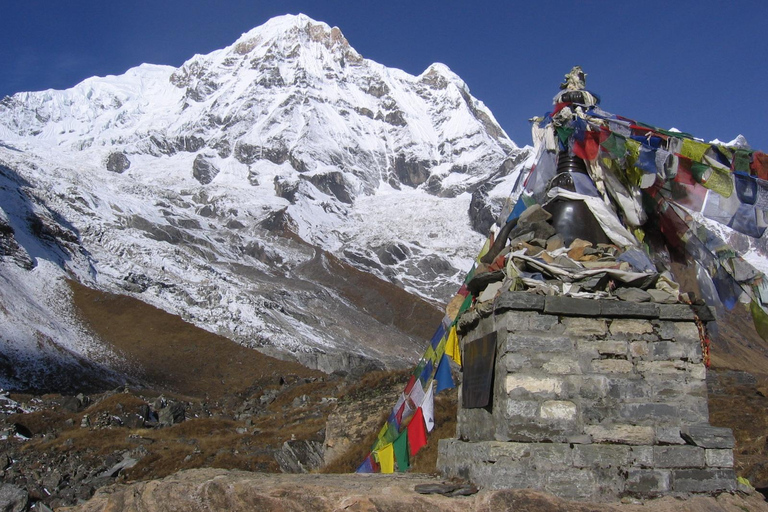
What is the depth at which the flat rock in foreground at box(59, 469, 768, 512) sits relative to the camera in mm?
5066

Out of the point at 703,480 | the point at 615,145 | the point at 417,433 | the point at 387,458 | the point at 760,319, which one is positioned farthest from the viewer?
the point at 387,458

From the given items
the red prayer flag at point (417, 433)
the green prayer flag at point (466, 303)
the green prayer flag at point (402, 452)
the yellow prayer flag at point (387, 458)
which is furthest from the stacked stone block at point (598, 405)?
the yellow prayer flag at point (387, 458)

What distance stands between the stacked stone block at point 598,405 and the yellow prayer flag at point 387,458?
2.87 meters

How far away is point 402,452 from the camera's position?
27.6 ft

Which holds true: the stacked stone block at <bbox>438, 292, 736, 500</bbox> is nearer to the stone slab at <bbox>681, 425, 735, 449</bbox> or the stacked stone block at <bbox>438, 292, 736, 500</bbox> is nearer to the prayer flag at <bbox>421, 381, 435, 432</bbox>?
the stone slab at <bbox>681, 425, 735, 449</bbox>

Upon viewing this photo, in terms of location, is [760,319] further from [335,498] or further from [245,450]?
[245,450]

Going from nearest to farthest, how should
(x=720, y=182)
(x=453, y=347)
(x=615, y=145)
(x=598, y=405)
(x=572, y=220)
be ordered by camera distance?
1. (x=598, y=405)
2. (x=720, y=182)
3. (x=572, y=220)
4. (x=615, y=145)
5. (x=453, y=347)

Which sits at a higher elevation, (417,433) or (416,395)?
(416,395)

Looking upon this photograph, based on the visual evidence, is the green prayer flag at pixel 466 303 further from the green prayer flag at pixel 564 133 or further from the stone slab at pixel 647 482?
the stone slab at pixel 647 482

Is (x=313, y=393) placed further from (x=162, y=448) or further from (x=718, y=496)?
(x=718, y=496)

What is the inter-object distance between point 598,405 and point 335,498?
242 cm

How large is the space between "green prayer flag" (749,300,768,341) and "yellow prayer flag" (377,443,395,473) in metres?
4.70

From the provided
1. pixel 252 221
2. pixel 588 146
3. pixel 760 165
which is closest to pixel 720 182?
pixel 760 165

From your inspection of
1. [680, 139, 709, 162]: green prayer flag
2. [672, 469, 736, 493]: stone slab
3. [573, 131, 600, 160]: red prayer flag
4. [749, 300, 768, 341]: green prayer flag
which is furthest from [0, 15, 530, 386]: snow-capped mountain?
[672, 469, 736, 493]: stone slab
